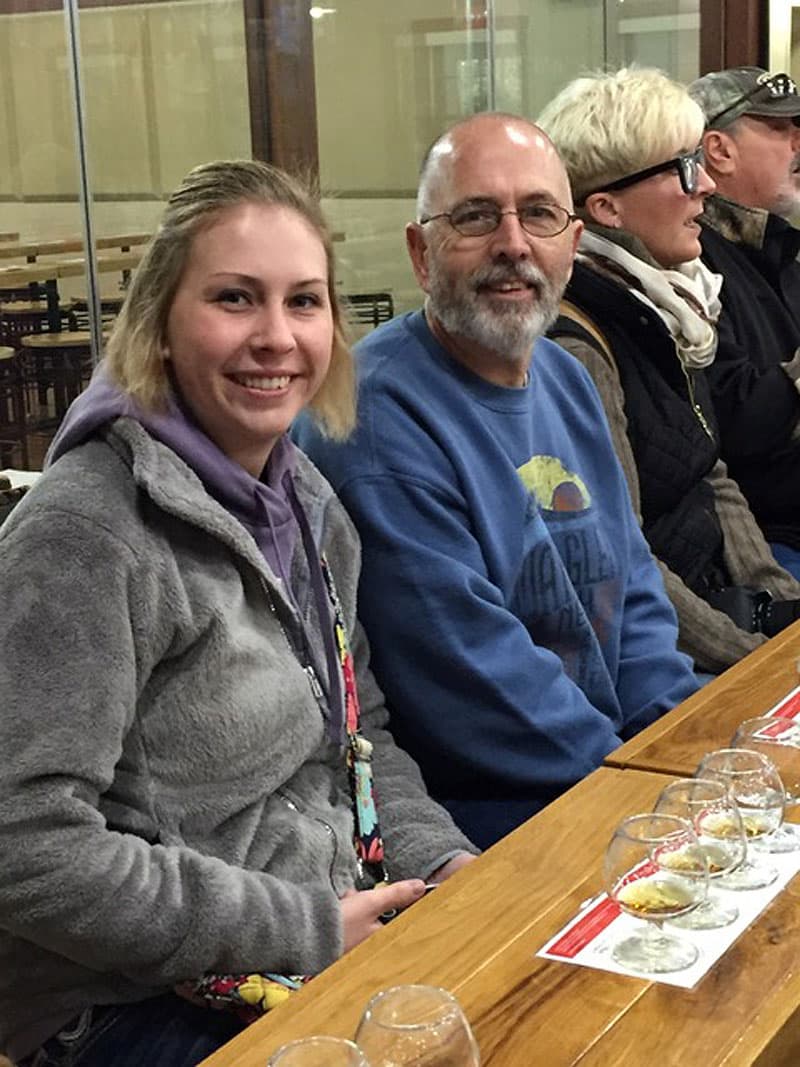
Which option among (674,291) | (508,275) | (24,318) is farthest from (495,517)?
(24,318)

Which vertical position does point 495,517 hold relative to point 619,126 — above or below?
below

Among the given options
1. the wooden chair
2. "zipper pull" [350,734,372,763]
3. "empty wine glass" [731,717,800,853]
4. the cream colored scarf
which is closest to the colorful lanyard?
"zipper pull" [350,734,372,763]

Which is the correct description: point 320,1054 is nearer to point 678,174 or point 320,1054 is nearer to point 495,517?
point 495,517

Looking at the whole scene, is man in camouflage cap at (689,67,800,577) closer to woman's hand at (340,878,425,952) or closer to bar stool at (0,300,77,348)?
bar stool at (0,300,77,348)

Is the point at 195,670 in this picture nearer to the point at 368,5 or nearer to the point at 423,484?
the point at 423,484

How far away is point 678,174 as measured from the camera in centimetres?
319

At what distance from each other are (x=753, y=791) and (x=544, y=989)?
1.21 ft

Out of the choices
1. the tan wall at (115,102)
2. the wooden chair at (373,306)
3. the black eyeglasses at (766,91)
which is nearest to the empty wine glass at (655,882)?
the tan wall at (115,102)

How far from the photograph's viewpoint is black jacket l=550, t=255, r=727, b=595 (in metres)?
2.97

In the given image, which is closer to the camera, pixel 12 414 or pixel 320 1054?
pixel 320 1054

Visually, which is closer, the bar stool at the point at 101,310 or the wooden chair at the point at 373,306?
the bar stool at the point at 101,310

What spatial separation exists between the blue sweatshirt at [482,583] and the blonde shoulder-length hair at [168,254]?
0.38 meters

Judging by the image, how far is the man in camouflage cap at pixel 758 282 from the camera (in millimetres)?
3576

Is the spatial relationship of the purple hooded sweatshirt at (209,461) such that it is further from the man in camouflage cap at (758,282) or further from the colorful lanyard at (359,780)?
the man in camouflage cap at (758,282)
